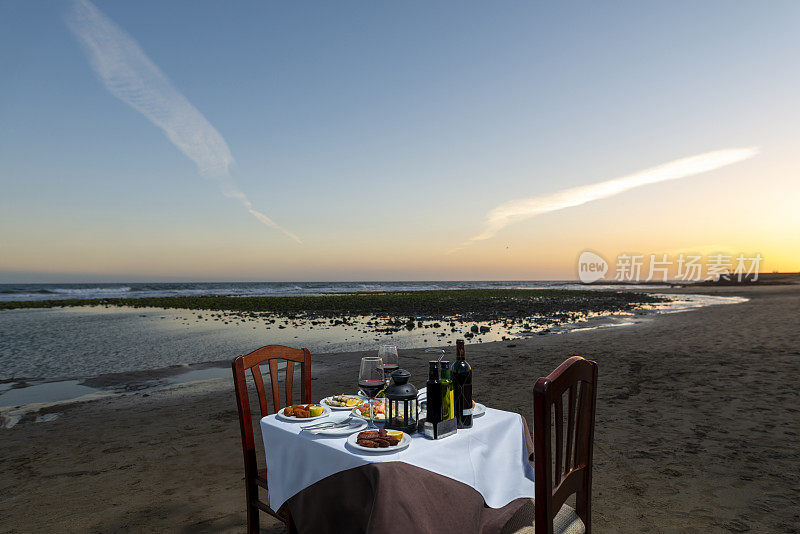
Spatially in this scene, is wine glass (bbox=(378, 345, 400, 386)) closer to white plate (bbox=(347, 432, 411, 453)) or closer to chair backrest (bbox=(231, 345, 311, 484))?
white plate (bbox=(347, 432, 411, 453))

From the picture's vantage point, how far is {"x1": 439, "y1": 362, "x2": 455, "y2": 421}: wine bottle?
2301 millimetres

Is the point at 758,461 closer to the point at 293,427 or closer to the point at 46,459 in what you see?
the point at 293,427

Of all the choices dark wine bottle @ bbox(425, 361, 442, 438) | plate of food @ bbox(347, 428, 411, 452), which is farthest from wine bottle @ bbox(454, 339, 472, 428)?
plate of food @ bbox(347, 428, 411, 452)

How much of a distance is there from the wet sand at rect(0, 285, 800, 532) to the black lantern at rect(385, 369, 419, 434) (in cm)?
192

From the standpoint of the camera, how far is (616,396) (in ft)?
22.9

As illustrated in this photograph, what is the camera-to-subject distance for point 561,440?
2180mm

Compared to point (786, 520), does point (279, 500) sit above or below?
above

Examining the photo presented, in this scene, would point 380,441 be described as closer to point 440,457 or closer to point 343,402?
point 440,457

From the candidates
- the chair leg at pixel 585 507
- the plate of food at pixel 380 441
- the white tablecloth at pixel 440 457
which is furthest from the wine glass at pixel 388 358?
the chair leg at pixel 585 507

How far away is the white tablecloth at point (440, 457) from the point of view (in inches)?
83.5

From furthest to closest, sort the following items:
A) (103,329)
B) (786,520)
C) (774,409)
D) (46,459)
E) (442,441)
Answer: (103,329)
(774,409)
(46,459)
(786,520)
(442,441)

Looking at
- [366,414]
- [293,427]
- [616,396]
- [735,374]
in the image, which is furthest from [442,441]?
[735,374]

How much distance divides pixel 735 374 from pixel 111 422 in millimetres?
10395

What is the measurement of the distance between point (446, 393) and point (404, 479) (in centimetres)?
51
